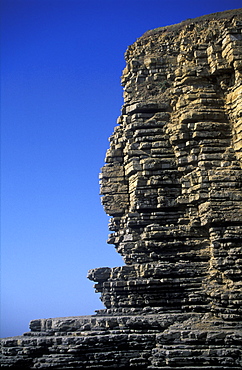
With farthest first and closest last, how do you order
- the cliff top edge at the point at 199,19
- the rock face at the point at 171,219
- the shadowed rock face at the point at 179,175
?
the cliff top edge at the point at 199,19 < the shadowed rock face at the point at 179,175 < the rock face at the point at 171,219

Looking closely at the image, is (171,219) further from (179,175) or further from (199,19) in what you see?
(199,19)

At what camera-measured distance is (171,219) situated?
32844mm

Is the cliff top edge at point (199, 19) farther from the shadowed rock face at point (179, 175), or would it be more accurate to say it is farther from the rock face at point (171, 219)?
the shadowed rock face at point (179, 175)

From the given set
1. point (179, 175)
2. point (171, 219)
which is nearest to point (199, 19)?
point (179, 175)

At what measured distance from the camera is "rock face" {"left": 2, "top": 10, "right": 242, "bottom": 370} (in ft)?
94.6

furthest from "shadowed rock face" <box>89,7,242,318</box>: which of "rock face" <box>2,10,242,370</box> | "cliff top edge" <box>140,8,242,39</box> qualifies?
"cliff top edge" <box>140,8,242,39</box>

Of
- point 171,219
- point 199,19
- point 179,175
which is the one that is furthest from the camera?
point 199,19


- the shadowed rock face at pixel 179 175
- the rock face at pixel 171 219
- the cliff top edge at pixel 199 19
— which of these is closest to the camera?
the rock face at pixel 171 219

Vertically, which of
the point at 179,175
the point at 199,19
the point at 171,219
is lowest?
the point at 171,219

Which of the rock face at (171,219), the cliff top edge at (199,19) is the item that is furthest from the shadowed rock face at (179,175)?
the cliff top edge at (199,19)

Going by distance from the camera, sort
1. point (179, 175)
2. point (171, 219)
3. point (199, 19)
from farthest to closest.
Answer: point (199, 19), point (179, 175), point (171, 219)

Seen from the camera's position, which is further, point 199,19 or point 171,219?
point 199,19

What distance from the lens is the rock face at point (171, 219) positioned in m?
28.8

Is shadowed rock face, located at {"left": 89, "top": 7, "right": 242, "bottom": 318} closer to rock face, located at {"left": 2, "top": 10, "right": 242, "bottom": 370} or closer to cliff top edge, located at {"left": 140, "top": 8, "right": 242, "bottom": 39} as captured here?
rock face, located at {"left": 2, "top": 10, "right": 242, "bottom": 370}
